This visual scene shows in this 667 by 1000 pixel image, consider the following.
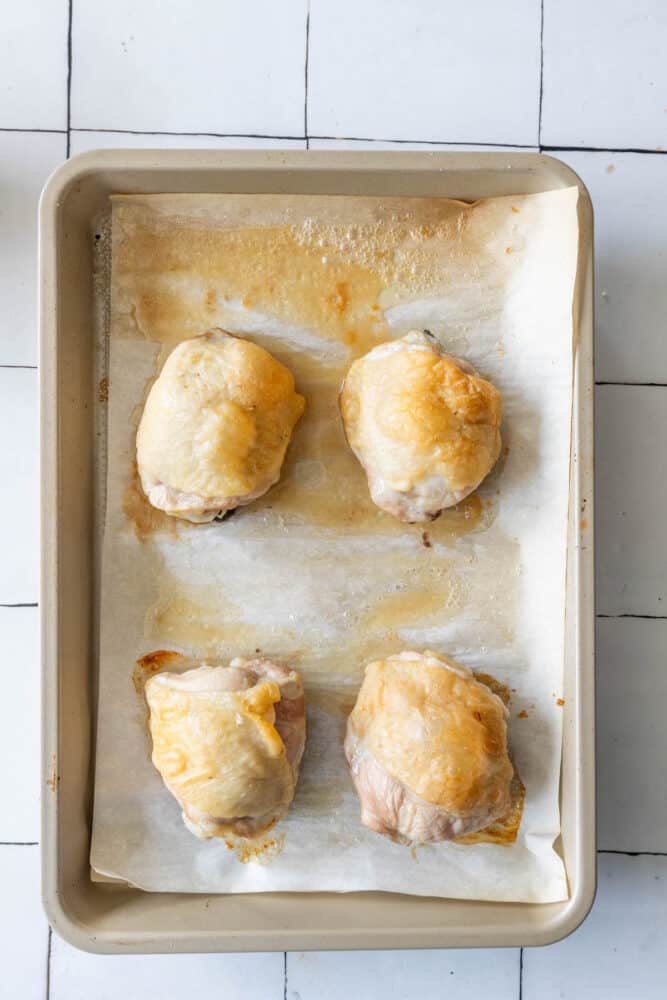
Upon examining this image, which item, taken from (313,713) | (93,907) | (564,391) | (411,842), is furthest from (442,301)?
(93,907)

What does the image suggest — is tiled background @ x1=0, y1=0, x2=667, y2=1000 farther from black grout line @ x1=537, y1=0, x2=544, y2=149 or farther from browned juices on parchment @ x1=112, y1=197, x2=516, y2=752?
browned juices on parchment @ x1=112, y1=197, x2=516, y2=752

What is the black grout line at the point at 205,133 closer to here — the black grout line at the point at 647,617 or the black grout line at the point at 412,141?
the black grout line at the point at 412,141

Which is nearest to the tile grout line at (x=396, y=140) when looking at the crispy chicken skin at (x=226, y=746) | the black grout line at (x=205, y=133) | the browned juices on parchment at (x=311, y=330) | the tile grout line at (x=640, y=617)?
the black grout line at (x=205, y=133)

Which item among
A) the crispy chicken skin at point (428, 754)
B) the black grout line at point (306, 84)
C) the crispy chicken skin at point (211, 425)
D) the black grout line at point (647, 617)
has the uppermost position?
the black grout line at point (306, 84)

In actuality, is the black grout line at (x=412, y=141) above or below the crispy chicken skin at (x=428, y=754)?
above

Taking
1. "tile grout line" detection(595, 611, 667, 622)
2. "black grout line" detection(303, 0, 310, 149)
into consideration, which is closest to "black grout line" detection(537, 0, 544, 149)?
"black grout line" detection(303, 0, 310, 149)

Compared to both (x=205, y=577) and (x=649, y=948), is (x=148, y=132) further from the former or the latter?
(x=649, y=948)
